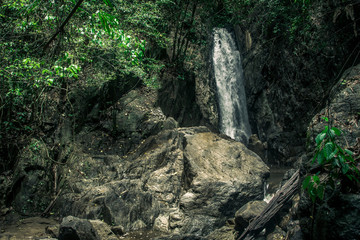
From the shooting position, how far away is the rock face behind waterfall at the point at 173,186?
696 centimetres

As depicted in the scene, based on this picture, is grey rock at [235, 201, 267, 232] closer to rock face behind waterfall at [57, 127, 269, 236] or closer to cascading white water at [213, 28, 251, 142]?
rock face behind waterfall at [57, 127, 269, 236]

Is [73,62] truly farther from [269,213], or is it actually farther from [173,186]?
[269,213]

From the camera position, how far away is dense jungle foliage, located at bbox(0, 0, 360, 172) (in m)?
4.69

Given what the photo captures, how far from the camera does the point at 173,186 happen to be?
810 cm

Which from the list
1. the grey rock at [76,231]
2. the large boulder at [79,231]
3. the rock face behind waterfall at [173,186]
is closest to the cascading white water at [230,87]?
the rock face behind waterfall at [173,186]

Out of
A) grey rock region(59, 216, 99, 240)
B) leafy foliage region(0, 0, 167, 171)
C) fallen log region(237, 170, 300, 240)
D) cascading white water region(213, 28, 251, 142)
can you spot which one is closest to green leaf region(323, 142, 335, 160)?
fallen log region(237, 170, 300, 240)

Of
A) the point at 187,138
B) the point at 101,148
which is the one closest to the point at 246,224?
the point at 187,138

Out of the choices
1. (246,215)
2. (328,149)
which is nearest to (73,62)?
(246,215)

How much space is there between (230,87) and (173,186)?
1173 centimetres

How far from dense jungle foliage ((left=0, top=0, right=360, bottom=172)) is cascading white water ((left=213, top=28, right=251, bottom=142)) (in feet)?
6.62

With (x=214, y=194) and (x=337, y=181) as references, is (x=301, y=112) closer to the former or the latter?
(x=214, y=194)

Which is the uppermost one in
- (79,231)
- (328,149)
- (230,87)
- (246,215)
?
(230,87)

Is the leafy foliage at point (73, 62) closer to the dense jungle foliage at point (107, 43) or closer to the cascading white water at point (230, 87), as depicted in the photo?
the dense jungle foliage at point (107, 43)

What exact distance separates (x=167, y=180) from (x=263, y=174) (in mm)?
3203
